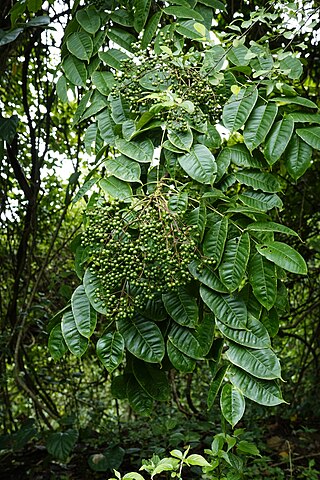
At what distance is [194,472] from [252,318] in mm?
1422

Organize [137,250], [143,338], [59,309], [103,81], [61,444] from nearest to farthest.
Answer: [137,250]
[143,338]
[103,81]
[61,444]
[59,309]

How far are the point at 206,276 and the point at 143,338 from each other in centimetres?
18

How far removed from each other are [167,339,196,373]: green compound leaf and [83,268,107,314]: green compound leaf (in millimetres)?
164

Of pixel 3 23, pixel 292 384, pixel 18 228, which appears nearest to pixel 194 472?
pixel 292 384

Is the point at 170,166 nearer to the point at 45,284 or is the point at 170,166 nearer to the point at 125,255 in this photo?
the point at 125,255

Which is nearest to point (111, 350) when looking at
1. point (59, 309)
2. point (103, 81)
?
point (103, 81)

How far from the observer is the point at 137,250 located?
110 centimetres

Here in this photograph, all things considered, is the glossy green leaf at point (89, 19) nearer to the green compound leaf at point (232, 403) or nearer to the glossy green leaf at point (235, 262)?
the glossy green leaf at point (235, 262)

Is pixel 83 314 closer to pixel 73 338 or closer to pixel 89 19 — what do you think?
pixel 73 338

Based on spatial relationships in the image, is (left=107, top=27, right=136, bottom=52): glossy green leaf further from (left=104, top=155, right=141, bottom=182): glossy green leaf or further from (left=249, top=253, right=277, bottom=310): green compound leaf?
(left=249, top=253, right=277, bottom=310): green compound leaf

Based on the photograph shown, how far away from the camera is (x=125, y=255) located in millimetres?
1085

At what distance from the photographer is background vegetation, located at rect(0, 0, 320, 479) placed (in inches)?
95.6

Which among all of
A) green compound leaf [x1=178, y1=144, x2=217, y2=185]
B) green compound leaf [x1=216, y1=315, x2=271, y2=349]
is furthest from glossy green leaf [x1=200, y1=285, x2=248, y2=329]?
green compound leaf [x1=178, y1=144, x2=217, y2=185]

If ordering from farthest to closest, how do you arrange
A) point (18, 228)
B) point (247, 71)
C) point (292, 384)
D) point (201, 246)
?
1. point (292, 384)
2. point (18, 228)
3. point (247, 71)
4. point (201, 246)
